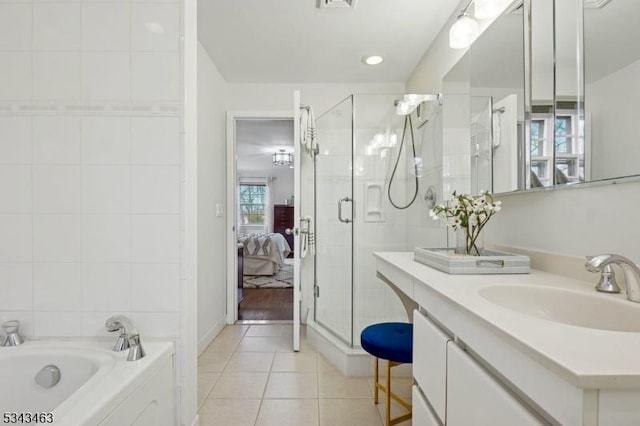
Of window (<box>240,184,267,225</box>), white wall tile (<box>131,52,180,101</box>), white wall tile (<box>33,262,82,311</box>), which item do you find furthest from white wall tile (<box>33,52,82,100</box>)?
window (<box>240,184,267,225</box>)

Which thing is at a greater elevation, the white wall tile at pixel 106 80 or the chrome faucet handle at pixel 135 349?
the white wall tile at pixel 106 80

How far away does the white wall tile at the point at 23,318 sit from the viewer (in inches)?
59.2

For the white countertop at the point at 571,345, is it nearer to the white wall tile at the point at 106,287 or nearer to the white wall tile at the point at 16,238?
the white wall tile at the point at 106,287

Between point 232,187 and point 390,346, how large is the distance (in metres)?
2.30

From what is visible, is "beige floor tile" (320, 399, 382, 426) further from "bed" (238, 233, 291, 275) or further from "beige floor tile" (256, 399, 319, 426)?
"bed" (238, 233, 291, 275)

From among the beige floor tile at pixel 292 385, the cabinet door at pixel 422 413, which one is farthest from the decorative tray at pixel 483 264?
the beige floor tile at pixel 292 385

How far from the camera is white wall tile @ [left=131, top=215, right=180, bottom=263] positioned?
59.0 inches

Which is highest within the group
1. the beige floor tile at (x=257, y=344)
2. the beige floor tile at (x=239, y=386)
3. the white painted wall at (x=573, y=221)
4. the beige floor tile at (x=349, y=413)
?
the white painted wall at (x=573, y=221)

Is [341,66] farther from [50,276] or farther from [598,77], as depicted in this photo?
[50,276]

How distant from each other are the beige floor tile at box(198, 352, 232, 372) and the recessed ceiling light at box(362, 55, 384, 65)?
2712mm

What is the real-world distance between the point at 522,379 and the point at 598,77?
991mm

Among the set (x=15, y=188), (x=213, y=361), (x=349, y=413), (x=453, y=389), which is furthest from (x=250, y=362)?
(x=453, y=389)

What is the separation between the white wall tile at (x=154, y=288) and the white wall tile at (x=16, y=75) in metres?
0.96

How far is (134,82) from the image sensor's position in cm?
149
